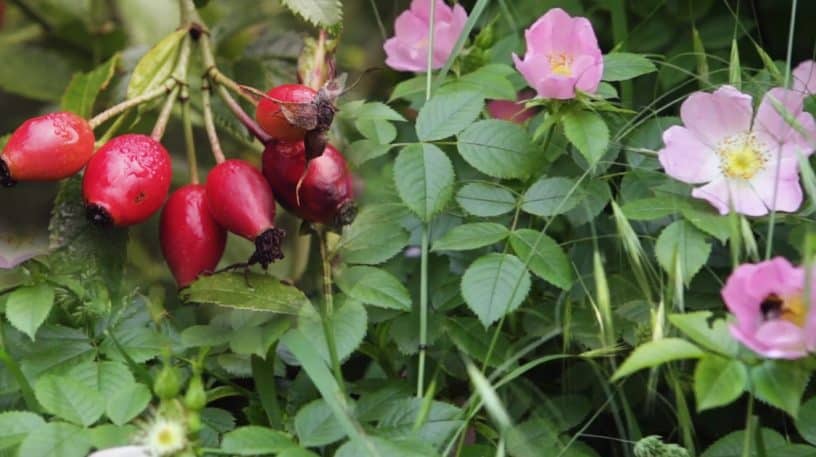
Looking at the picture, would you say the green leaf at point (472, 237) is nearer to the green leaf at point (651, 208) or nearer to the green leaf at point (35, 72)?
the green leaf at point (651, 208)

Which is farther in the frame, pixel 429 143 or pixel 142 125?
pixel 142 125

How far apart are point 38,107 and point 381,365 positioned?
1.19m

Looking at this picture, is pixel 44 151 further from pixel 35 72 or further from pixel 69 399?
pixel 35 72

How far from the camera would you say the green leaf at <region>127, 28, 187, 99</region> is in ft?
3.63

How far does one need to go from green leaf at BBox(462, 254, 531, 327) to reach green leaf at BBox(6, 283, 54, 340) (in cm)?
33

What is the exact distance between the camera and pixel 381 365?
3.28 feet

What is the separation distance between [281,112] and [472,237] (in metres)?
0.20

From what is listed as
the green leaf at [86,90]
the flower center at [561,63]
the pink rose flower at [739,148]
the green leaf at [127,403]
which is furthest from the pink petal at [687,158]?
the green leaf at [86,90]

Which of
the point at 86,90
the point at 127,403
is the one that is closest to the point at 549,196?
the point at 127,403

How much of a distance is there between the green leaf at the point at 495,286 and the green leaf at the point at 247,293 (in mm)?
143

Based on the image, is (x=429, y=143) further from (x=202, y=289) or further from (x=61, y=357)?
(x=61, y=357)

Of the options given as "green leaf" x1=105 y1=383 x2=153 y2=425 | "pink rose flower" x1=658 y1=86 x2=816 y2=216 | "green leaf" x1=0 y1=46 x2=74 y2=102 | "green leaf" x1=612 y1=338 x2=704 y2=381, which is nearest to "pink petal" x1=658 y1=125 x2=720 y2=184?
"pink rose flower" x1=658 y1=86 x2=816 y2=216

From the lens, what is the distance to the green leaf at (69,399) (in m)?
0.77

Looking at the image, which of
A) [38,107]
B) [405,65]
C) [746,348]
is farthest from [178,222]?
[38,107]
